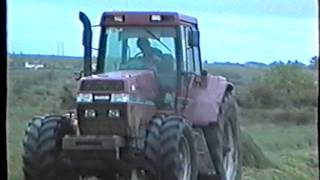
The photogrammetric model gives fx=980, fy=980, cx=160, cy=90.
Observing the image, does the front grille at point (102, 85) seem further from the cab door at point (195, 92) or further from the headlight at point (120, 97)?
the cab door at point (195, 92)

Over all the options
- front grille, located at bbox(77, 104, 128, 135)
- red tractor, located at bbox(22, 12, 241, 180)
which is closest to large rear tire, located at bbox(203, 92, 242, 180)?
red tractor, located at bbox(22, 12, 241, 180)

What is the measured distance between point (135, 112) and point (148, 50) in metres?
0.34

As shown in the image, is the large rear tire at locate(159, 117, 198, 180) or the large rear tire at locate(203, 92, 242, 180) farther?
the large rear tire at locate(203, 92, 242, 180)

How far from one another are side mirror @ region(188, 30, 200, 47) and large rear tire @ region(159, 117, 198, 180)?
1.37 ft

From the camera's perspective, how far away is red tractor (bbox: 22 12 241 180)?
16.3 ft

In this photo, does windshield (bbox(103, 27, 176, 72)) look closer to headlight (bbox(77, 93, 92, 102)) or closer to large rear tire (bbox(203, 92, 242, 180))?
headlight (bbox(77, 93, 92, 102))

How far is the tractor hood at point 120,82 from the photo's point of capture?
4934 millimetres

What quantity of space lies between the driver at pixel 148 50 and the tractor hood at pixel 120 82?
0.08m

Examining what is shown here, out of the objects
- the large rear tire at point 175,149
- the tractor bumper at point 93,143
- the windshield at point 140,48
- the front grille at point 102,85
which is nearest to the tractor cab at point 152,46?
the windshield at point 140,48

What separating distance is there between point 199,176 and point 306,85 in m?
1.34

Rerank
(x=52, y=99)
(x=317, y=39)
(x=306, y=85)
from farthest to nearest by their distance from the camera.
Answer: (x=52, y=99), (x=306, y=85), (x=317, y=39)
